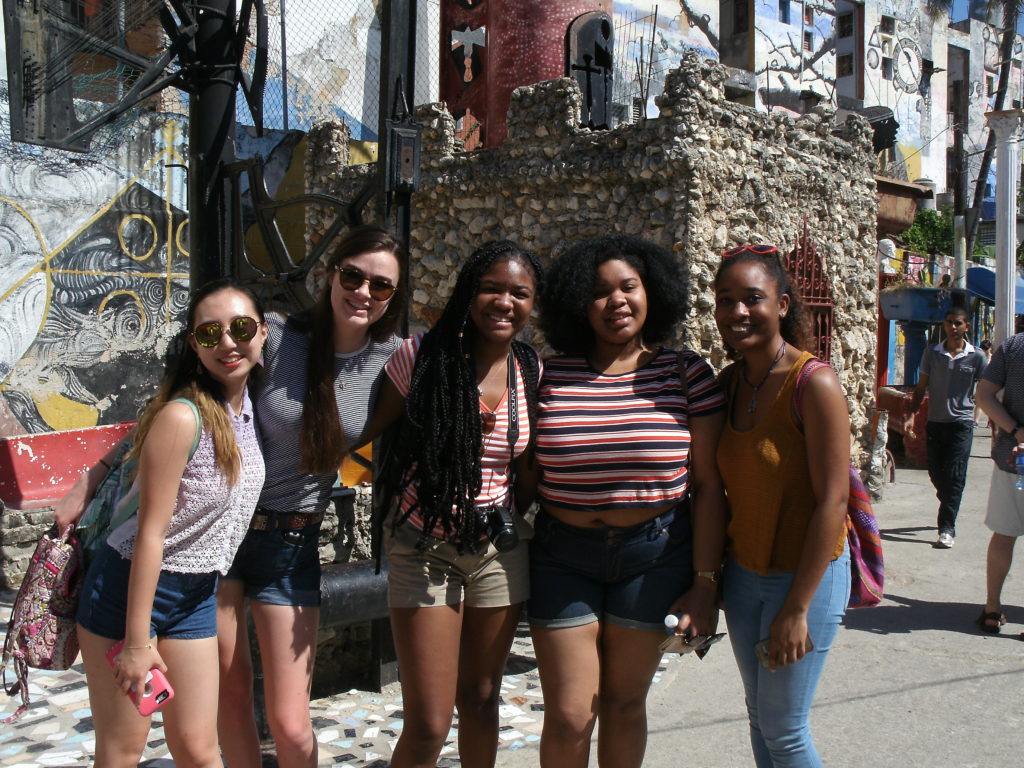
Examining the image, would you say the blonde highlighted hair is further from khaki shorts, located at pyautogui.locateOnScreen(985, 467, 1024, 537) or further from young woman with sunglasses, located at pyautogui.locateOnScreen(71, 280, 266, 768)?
khaki shorts, located at pyautogui.locateOnScreen(985, 467, 1024, 537)

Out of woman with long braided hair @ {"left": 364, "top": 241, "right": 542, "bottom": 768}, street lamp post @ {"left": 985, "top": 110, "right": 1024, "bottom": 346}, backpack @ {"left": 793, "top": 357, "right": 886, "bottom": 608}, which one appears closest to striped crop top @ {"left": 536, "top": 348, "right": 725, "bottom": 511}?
woman with long braided hair @ {"left": 364, "top": 241, "right": 542, "bottom": 768}

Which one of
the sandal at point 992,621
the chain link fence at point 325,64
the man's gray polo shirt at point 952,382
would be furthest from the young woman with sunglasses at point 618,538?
the chain link fence at point 325,64

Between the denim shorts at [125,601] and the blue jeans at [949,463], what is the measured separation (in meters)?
6.72

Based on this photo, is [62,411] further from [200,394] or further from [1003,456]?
[1003,456]

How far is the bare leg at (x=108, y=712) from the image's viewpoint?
2322 millimetres

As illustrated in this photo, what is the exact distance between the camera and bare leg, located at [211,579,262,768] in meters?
2.64

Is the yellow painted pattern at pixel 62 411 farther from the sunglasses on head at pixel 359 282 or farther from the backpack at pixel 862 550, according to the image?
the backpack at pixel 862 550

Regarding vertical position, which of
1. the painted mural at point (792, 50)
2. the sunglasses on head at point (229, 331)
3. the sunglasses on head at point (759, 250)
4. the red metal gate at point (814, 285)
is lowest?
the sunglasses on head at point (229, 331)

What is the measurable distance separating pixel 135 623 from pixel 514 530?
1.03 m

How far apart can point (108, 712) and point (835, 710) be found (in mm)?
3192

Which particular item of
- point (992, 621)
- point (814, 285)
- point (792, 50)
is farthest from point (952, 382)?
point (792, 50)

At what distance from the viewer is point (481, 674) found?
104 inches

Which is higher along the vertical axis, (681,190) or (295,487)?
(681,190)

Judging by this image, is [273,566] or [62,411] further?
[62,411]
